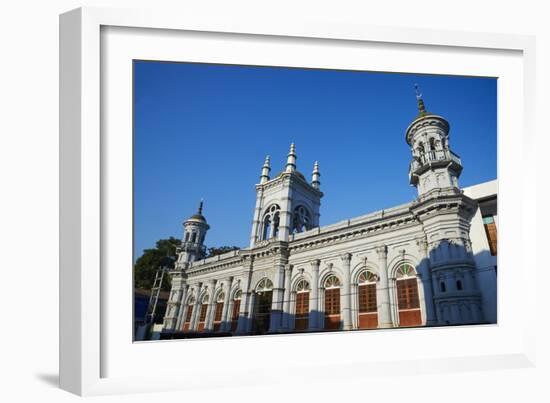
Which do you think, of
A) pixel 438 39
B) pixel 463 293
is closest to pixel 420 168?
pixel 463 293

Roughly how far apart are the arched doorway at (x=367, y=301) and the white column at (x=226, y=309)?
19.8ft

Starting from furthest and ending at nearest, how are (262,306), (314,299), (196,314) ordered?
(196,314), (262,306), (314,299)

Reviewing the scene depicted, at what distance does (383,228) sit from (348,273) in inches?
75.9

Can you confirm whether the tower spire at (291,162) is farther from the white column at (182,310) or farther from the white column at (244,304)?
the white column at (182,310)

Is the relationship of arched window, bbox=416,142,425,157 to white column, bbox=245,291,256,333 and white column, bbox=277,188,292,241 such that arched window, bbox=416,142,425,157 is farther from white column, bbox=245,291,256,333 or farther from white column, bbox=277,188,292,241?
white column, bbox=245,291,256,333

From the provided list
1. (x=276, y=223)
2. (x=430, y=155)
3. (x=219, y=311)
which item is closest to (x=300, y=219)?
(x=276, y=223)

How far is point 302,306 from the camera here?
656 inches

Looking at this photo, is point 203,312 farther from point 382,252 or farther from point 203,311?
point 382,252

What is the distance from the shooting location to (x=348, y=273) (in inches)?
604

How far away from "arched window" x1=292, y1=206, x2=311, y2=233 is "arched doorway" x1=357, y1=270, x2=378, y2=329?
5349 mm

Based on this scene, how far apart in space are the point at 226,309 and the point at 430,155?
998 centimetres

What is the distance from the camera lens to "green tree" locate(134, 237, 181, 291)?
502 inches

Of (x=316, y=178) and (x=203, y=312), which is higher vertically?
(x=316, y=178)

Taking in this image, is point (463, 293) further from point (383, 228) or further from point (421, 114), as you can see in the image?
point (421, 114)
